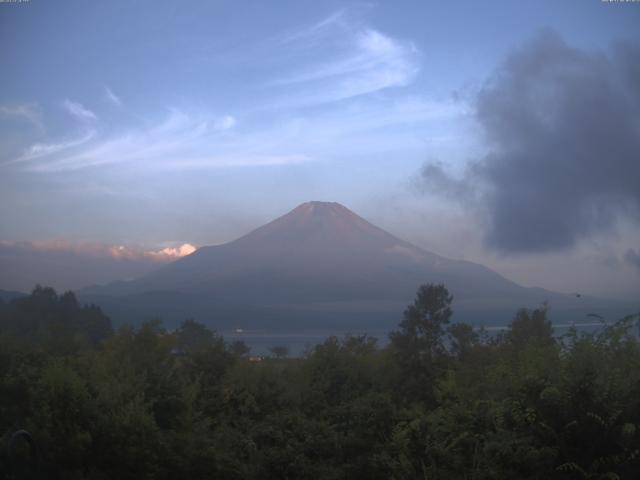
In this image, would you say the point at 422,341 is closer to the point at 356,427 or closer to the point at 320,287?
the point at 356,427

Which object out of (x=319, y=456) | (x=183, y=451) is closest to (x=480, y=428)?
(x=319, y=456)

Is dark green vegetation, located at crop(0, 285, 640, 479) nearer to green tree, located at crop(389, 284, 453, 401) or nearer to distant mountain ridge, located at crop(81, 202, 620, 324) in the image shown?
green tree, located at crop(389, 284, 453, 401)

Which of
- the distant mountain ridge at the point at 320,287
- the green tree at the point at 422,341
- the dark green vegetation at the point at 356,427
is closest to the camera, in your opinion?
the dark green vegetation at the point at 356,427

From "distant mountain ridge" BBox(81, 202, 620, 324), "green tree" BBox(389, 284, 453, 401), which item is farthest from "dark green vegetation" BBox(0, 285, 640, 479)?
"distant mountain ridge" BBox(81, 202, 620, 324)

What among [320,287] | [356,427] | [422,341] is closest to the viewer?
[356,427]

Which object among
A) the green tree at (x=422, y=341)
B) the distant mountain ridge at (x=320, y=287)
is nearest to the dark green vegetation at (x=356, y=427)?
the green tree at (x=422, y=341)

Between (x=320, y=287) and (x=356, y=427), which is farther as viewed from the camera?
(x=320, y=287)

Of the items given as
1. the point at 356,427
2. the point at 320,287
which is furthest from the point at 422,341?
the point at 320,287

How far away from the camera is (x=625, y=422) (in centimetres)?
699

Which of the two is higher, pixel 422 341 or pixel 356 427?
pixel 422 341

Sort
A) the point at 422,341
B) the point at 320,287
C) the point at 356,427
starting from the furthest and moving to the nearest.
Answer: the point at 320,287
the point at 422,341
the point at 356,427

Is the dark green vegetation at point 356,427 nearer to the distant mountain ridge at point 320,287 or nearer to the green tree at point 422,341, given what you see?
the green tree at point 422,341

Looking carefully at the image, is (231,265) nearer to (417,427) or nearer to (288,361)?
(288,361)

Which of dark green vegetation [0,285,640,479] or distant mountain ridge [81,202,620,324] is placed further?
distant mountain ridge [81,202,620,324]
